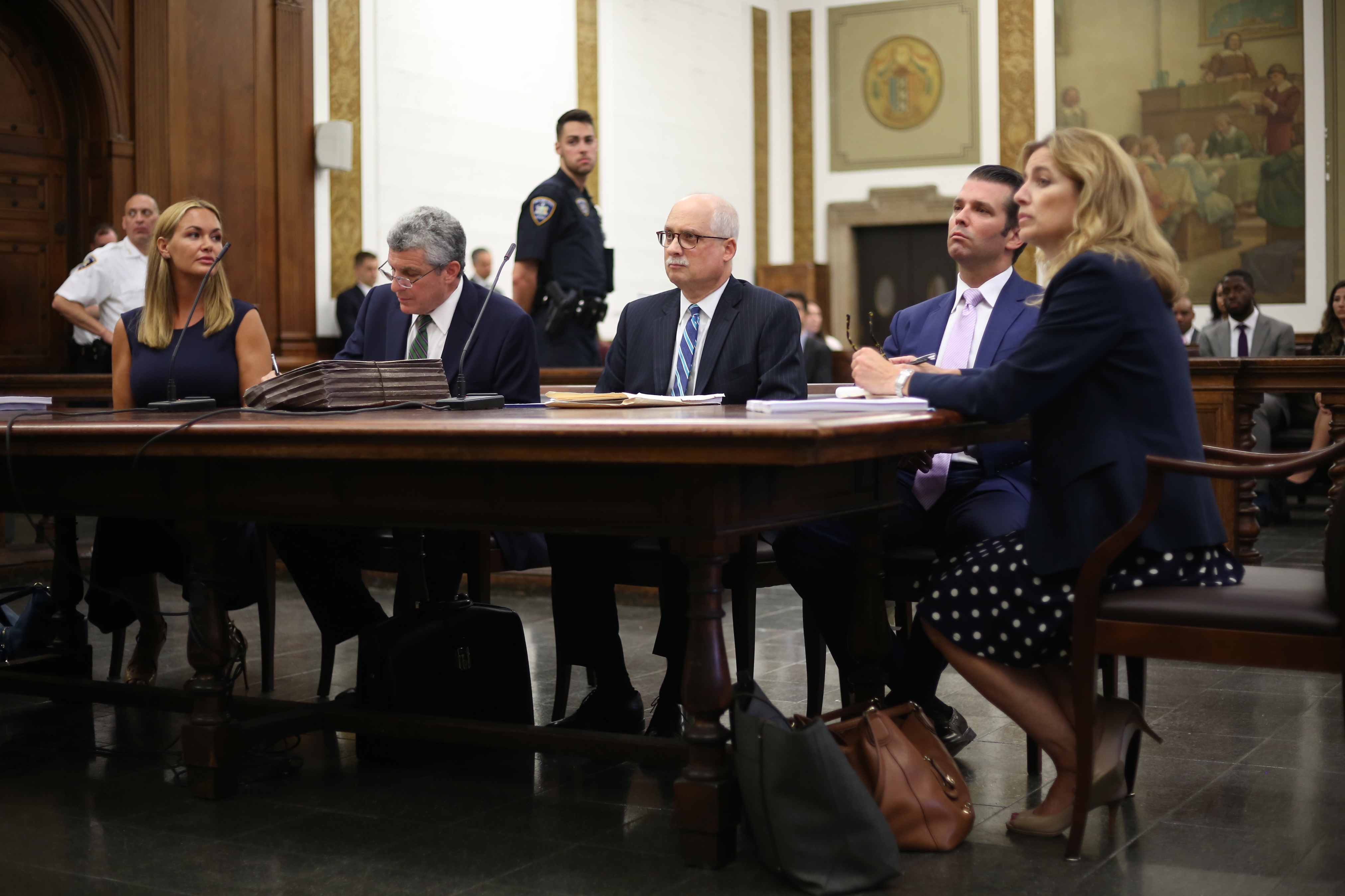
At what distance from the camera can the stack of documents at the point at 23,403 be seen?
151 inches

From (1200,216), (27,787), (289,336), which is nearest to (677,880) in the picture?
(27,787)

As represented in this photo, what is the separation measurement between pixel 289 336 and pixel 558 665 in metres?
6.29

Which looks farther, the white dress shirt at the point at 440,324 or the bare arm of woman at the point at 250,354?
the bare arm of woman at the point at 250,354

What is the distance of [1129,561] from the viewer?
257 centimetres

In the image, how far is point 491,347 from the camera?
3789 mm

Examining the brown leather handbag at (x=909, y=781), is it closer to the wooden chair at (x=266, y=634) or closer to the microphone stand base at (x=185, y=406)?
the microphone stand base at (x=185, y=406)

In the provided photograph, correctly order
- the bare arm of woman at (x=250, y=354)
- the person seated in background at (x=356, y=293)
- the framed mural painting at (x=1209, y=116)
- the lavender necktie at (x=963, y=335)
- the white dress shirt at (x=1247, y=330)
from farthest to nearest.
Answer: the framed mural painting at (x=1209, y=116), the person seated in background at (x=356, y=293), the white dress shirt at (x=1247, y=330), the bare arm of woman at (x=250, y=354), the lavender necktie at (x=963, y=335)

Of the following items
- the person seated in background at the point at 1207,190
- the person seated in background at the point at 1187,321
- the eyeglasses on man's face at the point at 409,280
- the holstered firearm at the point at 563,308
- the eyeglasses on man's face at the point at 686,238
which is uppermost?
the person seated in background at the point at 1207,190

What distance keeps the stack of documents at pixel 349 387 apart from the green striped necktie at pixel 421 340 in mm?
489

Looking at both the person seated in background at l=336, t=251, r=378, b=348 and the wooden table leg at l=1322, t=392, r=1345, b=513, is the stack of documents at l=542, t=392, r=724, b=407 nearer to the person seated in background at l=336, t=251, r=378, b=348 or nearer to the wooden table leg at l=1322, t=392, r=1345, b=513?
the wooden table leg at l=1322, t=392, r=1345, b=513

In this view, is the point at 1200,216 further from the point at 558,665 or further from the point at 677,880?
the point at 677,880

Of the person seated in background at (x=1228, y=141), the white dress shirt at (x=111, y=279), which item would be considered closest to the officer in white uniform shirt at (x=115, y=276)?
the white dress shirt at (x=111, y=279)

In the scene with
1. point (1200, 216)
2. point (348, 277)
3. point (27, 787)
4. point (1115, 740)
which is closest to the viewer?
point (1115, 740)

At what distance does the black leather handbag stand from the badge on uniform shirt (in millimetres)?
3767
